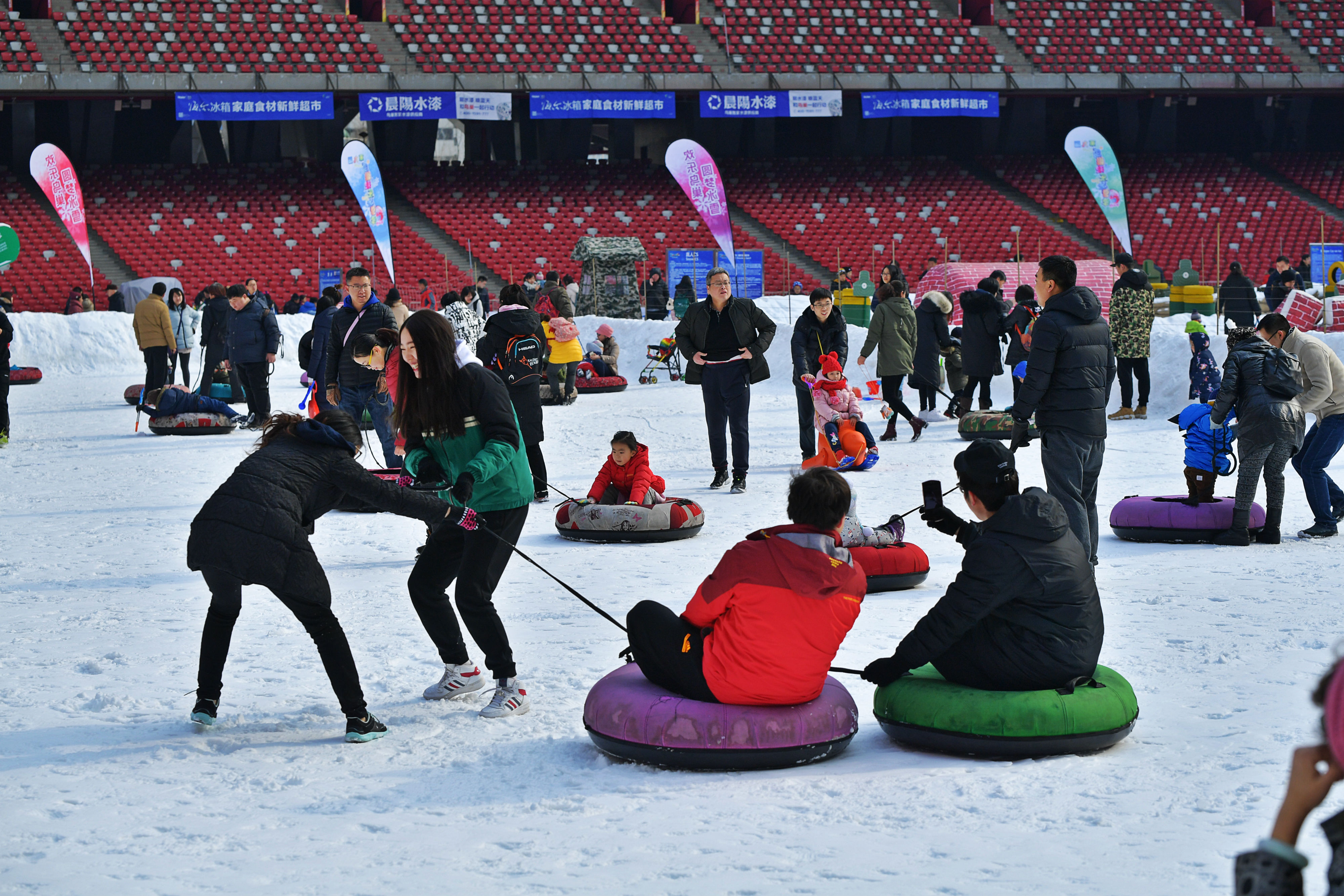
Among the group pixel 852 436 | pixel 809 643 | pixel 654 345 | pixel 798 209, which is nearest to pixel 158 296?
pixel 654 345

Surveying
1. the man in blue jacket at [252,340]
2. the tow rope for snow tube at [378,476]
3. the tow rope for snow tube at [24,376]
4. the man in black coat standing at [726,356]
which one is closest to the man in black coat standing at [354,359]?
the tow rope for snow tube at [378,476]

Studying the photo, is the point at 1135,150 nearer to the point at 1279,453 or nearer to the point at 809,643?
the point at 1279,453

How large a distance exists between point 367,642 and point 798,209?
30.0 m

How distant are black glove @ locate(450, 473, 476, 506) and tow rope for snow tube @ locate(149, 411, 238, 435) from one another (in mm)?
10797

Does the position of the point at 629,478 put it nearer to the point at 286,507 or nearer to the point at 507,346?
the point at 507,346

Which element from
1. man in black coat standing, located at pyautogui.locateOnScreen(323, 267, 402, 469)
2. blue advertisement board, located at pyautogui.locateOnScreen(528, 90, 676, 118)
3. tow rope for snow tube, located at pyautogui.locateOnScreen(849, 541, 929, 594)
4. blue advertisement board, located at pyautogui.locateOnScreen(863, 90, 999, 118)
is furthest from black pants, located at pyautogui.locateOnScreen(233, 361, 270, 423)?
blue advertisement board, located at pyautogui.locateOnScreen(863, 90, 999, 118)

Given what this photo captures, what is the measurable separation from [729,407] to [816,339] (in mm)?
1511

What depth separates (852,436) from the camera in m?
10.9

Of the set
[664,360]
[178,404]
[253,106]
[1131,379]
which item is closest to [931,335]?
[1131,379]

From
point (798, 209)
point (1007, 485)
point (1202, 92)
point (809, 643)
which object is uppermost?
point (1202, 92)

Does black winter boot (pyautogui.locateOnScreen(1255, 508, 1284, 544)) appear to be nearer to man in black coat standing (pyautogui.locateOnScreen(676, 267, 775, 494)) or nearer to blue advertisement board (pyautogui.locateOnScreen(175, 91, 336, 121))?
man in black coat standing (pyautogui.locateOnScreen(676, 267, 775, 494))

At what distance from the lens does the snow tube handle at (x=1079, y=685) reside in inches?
163

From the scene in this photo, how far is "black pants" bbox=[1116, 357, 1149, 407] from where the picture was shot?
14.1m

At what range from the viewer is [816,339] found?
11.3 m
